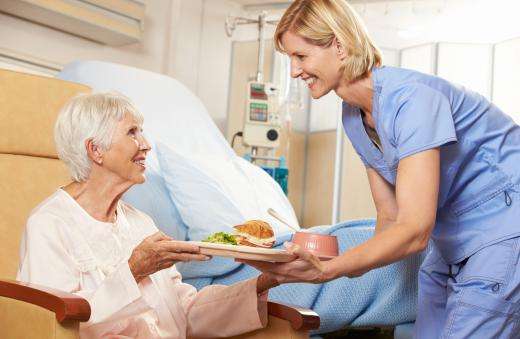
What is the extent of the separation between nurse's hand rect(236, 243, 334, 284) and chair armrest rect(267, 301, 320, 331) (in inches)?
12.1

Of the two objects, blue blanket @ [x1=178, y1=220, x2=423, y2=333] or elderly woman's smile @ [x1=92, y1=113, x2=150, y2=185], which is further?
blue blanket @ [x1=178, y1=220, x2=423, y2=333]

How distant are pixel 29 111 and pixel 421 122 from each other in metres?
1.29

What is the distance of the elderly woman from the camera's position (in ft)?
5.50

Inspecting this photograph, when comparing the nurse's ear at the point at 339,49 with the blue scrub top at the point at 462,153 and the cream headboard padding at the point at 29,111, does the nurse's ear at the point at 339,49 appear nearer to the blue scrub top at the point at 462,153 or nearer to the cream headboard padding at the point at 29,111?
the blue scrub top at the point at 462,153

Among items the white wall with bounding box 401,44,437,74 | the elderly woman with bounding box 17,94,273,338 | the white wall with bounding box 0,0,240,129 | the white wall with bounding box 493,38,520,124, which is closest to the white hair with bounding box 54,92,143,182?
the elderly woman with bounding box 17,94,273,338

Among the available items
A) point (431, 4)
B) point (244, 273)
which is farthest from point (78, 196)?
point (431, 4)

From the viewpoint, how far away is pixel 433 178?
145 cm

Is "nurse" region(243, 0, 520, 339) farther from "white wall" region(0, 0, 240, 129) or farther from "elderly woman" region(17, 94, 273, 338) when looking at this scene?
"white wall" region(0, 0, 240, 129)

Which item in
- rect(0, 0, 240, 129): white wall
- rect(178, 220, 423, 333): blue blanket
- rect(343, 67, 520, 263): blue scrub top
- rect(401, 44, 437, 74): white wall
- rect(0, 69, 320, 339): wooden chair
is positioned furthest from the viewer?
rect(401, 44, 437, 74): white wall

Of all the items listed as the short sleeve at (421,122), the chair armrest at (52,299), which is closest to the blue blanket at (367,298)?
the short sleeve at (421,122)

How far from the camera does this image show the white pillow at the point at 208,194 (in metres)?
2.71

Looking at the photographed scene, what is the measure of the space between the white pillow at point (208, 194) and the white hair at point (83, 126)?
89cm

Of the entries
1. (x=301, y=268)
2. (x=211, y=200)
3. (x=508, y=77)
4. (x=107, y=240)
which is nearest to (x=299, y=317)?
(x=301, y=268)

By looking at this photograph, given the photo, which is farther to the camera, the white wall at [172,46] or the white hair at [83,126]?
the white wall at [172,46]
